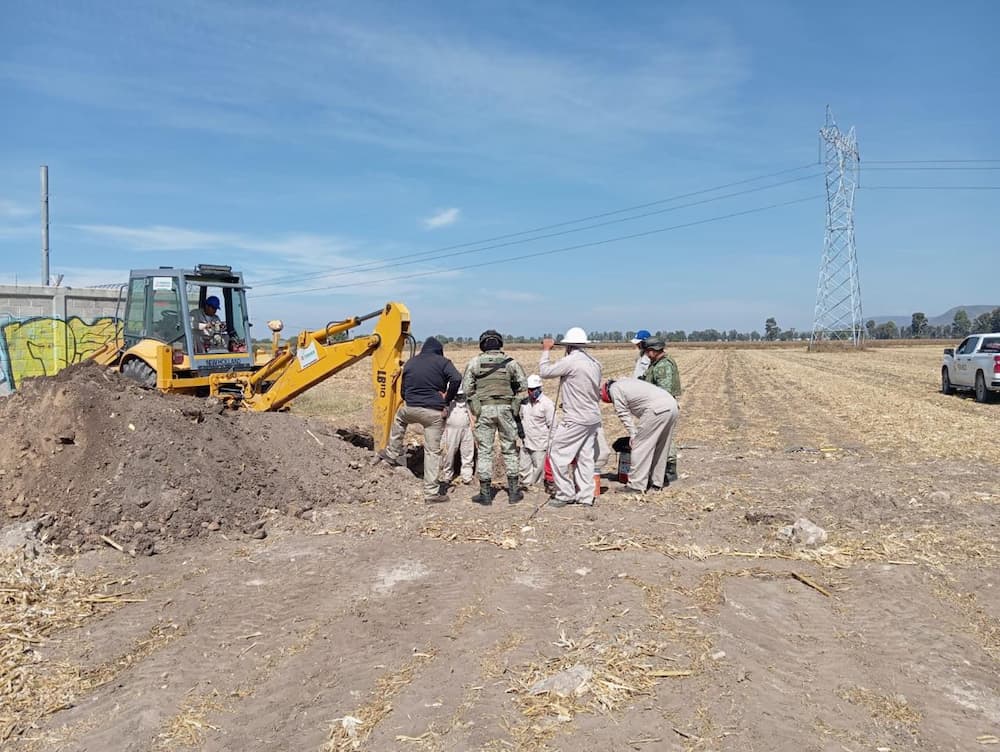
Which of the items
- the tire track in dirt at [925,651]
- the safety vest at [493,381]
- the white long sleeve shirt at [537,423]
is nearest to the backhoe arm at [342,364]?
the safety vest at [493,381]

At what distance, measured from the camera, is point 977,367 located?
2048cm

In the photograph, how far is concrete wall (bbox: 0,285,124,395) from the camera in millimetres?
→ 16625

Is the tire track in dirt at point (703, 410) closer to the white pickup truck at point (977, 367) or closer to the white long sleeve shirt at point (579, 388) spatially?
the white long sleeve shirt at point (579, 388)

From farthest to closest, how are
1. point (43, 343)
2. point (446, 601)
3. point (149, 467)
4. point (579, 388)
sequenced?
point (43, 343)
point (579, 388)
point (149, 467)
point (446, 601)

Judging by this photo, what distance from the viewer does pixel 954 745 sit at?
155 inches

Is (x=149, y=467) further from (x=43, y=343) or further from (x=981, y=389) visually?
(x=981, y=389)

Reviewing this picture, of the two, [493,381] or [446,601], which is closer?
[446,601]

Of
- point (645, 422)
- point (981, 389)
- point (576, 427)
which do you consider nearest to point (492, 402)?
point (576, 427)

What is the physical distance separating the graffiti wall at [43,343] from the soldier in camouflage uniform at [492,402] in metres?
11.3

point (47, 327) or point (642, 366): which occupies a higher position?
point (47, 327)

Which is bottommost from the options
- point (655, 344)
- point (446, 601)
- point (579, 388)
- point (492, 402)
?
point (446, 601)

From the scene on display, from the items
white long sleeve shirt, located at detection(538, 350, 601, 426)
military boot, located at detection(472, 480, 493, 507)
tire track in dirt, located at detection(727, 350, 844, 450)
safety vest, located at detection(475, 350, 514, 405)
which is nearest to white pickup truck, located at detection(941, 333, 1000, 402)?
tire track in dirt, located at detection(727, 350, 844, 450)

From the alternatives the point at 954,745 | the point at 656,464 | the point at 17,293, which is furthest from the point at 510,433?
the point at 17,293

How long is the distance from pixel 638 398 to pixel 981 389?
606 inches
